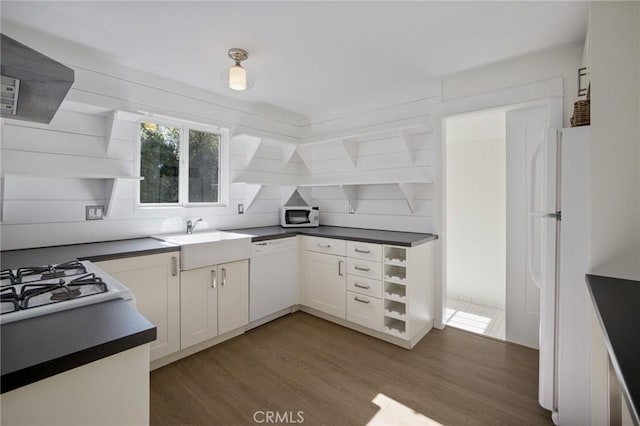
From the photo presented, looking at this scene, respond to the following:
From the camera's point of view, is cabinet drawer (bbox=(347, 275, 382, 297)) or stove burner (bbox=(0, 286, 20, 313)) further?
cabinet drawer (bbox=(347, 275, 382, 297))

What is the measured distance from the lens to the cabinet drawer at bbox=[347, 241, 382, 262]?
262 cm

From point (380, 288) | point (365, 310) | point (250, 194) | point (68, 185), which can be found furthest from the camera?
point (250, 194)

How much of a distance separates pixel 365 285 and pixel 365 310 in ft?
0.75

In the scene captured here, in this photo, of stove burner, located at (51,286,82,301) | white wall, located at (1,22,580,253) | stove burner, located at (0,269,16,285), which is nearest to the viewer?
stove burner, located at (51,286,82,301)

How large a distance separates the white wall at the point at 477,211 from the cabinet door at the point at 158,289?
9.96 ft

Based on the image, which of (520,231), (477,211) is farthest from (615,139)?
(477,211)

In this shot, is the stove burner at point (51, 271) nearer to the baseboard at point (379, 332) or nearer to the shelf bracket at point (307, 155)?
the baseboard at point (379, 332)

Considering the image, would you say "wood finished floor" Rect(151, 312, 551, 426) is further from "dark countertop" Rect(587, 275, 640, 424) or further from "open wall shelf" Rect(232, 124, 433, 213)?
"open wall shelf" Rect(232, 124, 433, 213)

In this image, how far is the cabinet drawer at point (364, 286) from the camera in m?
2.62

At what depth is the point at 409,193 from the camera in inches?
114

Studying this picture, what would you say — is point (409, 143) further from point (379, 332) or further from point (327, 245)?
point (379, 332)

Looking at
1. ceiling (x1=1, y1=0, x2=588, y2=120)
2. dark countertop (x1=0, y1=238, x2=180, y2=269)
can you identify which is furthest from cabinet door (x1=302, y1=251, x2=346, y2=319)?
ceiling (x1=1, y1=0, x2=588, y2=120)

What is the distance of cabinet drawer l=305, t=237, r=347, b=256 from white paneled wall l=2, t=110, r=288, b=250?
1242 mm

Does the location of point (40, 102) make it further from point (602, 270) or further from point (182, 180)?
point (602, 270)
